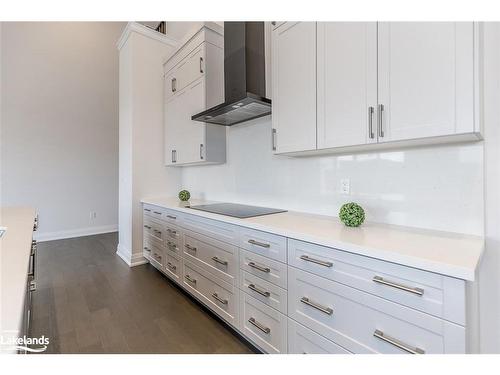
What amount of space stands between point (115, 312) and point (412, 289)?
220cm

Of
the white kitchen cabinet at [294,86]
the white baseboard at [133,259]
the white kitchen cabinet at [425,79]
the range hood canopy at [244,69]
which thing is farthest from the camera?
the white baseboard at [133,259]

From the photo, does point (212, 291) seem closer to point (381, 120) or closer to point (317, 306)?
point (317, 306)

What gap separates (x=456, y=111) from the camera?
1.10 meters

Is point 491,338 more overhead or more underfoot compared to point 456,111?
more underfoot

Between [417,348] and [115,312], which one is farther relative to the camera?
[115,312]

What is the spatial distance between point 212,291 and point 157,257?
1252 millimetres

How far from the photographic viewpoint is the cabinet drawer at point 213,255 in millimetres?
1795

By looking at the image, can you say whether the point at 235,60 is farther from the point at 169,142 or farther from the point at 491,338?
the point at 491,338

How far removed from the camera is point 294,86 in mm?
1763

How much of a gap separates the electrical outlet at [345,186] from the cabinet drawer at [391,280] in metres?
0.64

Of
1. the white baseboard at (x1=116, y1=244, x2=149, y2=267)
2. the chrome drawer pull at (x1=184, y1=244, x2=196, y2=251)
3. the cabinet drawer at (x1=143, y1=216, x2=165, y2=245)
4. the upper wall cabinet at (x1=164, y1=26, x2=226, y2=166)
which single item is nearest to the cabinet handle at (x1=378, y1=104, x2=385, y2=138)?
the chrome drawer pull at (x1=184, y1=244, x2=196, y2=251)

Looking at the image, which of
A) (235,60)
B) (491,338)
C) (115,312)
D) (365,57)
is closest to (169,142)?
(235,60)

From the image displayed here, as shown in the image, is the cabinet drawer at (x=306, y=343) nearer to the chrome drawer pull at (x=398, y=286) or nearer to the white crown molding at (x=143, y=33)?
the chrome drawer pull at (x=398, y=286)

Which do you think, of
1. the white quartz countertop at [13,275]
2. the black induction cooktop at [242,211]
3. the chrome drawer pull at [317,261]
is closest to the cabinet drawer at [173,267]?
the black induction cooktop at [242,211]
